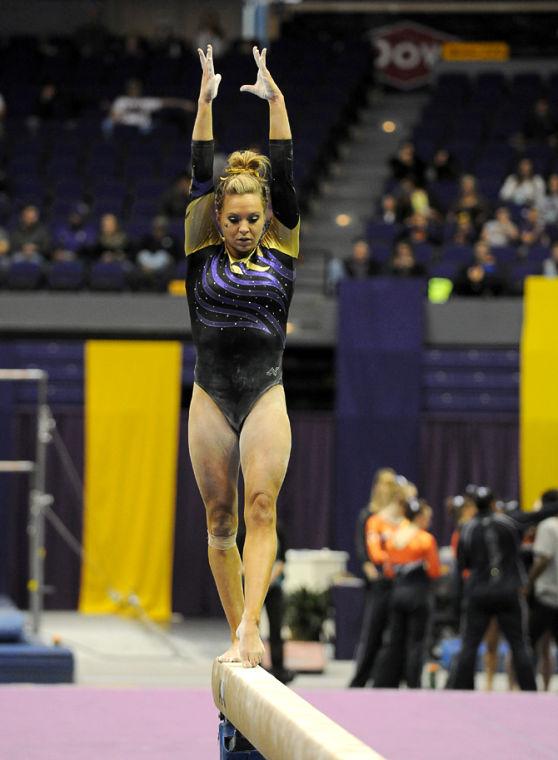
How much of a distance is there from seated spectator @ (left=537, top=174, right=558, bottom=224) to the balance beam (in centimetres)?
1211

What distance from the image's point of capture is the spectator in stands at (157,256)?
584 inches

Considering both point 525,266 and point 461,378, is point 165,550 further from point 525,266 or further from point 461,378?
point 525,266

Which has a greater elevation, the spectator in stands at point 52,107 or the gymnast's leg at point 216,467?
the spectator in stands at point 52,107

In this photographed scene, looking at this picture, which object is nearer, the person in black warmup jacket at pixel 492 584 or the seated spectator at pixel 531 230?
the person in black warmup jacket at pixel 492 584

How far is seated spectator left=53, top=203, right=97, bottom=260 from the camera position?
15375 millimetres

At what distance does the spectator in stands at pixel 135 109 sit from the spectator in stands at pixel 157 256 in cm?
267

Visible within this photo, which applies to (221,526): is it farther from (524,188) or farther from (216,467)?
(524,188)

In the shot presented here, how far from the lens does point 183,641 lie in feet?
43.4

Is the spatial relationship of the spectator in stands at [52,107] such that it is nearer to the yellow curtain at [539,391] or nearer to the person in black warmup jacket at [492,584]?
the yellow curtain at [539,391]

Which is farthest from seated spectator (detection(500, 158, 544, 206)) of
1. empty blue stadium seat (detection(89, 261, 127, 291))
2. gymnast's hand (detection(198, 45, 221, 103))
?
gymnast's hand (detection(198, 45, 221, 103))

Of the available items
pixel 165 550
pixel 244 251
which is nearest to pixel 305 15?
pixel 165 550

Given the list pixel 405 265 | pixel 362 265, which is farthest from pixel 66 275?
pixel 405 265

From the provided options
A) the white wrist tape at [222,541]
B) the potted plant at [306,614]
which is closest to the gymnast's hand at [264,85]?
the white wrist tape at [222,541]

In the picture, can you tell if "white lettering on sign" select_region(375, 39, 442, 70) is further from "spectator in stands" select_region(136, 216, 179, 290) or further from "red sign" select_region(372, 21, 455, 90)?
"spectator in stands" select_region(136, 216, 179, 290)
